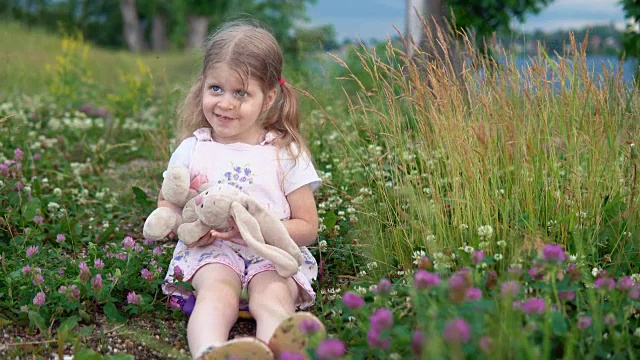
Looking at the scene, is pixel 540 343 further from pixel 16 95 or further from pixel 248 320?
pixel 16 95

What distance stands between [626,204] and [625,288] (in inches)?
43.7

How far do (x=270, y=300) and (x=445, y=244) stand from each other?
79 cm

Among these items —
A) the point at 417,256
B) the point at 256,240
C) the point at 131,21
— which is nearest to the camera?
the point at 256,240

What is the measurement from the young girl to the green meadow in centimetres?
19

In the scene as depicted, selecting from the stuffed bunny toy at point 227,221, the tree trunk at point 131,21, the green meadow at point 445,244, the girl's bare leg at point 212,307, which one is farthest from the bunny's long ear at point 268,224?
the tree trunk at point 131,21

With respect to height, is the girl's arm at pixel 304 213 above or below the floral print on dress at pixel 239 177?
below

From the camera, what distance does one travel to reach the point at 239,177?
3.32m

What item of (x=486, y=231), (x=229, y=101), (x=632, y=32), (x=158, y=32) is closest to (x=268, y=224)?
(x=229, y=101)

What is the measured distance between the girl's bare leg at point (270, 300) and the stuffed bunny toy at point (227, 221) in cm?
7

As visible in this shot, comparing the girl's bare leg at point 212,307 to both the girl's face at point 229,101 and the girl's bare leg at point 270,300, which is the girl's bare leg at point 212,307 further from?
the girl's face at point 229,101

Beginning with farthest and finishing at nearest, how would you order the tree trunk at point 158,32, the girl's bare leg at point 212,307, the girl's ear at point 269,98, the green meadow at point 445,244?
the tree trunk at point 158,32 < the girl's ear at point 269,98 < the girl's bare leg at point 212,307 < the green meadow at point 445,244

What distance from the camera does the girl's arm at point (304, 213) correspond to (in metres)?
3.28

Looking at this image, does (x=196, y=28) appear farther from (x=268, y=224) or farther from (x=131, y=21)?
(x=268, y=224)

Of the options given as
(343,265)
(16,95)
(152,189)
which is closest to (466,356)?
(343,265)
